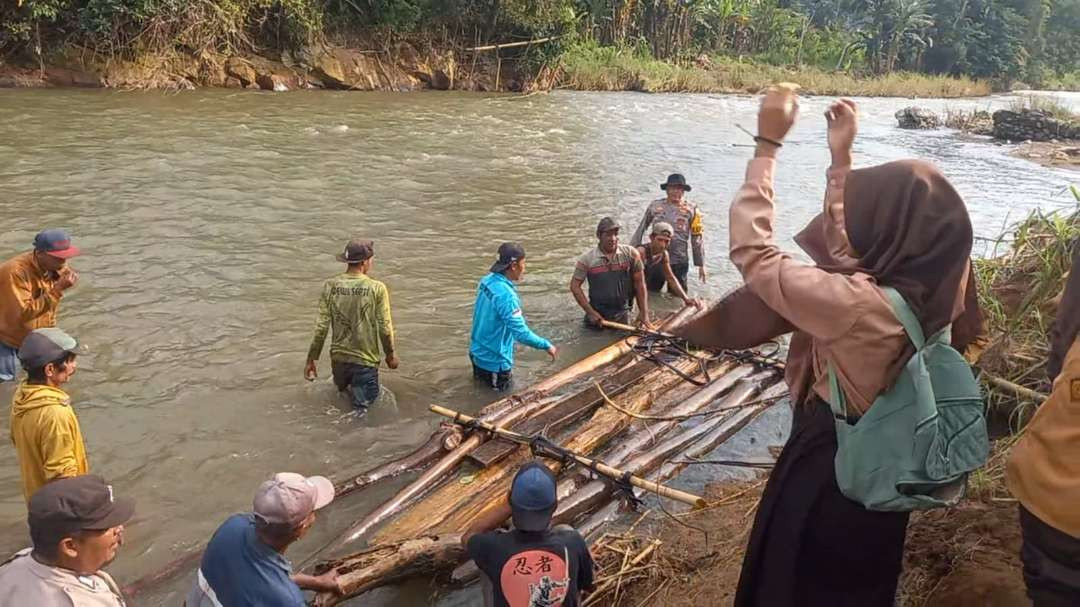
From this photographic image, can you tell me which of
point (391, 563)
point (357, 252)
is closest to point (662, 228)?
point (357, 252)

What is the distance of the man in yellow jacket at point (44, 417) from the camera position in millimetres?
3709

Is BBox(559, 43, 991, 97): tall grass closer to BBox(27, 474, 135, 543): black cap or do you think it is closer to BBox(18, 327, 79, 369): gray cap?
BBox(18, 327, 79, 369): gray cap

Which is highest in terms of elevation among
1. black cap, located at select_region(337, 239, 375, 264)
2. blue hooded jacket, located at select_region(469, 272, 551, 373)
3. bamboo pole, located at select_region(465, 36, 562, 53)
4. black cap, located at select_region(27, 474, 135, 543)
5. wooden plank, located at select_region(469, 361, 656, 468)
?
bamboo pole, located at select_region(465, 36, 562, 53)

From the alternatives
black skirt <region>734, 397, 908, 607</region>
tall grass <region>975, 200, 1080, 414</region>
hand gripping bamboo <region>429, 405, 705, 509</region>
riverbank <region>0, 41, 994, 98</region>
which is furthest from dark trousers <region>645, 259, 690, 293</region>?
riverbank <region>0, 41, 994, 98</region>

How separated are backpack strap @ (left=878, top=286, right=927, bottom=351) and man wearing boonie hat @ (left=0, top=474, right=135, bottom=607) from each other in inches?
96.6

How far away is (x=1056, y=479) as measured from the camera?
1.98m

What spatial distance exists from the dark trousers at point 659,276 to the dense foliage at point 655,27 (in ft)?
58.5

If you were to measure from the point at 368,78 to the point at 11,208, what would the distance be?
52.8 ft

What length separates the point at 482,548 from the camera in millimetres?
3176

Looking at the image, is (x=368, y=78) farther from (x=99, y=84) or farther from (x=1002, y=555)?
(x=1002, y=555)

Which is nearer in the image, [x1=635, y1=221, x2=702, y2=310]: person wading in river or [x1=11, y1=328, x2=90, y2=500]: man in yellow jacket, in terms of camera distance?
[x1=11, y1=328, x2=90, y2=500]: man in yellow jacket

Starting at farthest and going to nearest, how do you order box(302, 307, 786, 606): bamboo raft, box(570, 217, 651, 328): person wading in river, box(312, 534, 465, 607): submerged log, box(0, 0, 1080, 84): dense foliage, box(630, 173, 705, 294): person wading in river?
box(0, 0, 1080, 84): dense foliage
box(630, 173, 705, 294): person wading in river
box(570, 217, 651, 328): person wading in river
box(302, 307, 786, 606): bamboo raft
box(312, 534, 465, 607): submerged log

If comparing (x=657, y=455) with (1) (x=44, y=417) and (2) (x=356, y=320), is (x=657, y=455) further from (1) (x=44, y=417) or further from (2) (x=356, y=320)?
(1) (x=44, y=417)

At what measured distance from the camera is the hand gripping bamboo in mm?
4379
